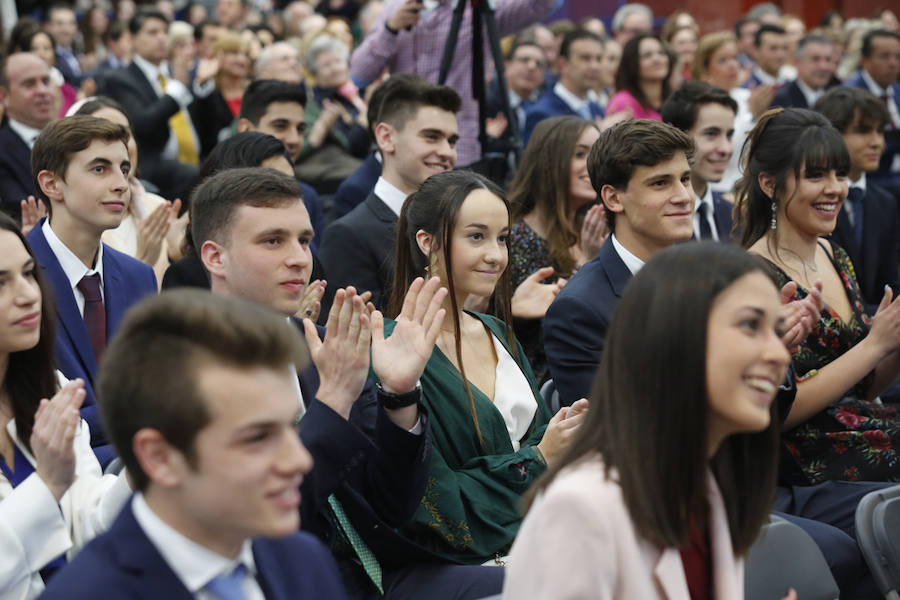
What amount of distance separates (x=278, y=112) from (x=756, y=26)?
648cm

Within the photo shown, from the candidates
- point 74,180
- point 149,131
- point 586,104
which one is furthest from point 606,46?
point 74,180

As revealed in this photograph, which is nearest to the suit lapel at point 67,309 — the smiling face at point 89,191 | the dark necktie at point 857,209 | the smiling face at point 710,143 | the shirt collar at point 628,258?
the smiling face at point 89,191

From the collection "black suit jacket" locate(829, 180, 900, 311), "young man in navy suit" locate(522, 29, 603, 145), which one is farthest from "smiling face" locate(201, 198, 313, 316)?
"young man in navy suit" locate(522, 29, 603, 145)

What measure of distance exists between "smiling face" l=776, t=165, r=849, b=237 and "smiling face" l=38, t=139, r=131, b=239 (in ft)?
6.79

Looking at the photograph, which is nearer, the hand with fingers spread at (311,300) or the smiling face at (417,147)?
the hand with fingers spread at (311,300)

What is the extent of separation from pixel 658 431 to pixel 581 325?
137 cm

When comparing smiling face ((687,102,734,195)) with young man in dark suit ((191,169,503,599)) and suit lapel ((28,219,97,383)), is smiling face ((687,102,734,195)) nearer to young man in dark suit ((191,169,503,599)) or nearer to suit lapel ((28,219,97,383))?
young man in dark suit ((191,169,503,599))

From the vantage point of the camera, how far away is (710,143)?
4.66 m

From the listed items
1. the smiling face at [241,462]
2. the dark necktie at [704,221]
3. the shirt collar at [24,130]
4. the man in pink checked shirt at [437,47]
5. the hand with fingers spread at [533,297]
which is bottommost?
the hand with fingers spread at [533,297]

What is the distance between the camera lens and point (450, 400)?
2.56 metres

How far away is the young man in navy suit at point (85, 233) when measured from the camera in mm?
3148

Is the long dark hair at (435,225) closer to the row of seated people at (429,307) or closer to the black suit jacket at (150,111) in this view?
the row of seated people at (429,307)

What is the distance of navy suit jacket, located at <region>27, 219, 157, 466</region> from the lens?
2.85 metres

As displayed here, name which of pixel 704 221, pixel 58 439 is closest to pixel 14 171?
pixel 704 221
